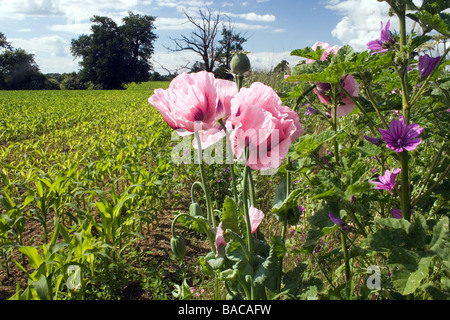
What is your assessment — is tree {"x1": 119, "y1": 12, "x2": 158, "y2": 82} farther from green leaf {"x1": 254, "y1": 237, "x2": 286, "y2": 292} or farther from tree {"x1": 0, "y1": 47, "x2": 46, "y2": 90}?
green leaf {"x1": 254, "y1": 237, "x2": 286, "y2": 292}

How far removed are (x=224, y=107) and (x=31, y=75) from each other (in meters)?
51.3

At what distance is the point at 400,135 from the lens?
2.83 ft

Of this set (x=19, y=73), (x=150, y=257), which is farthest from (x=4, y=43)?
→ (x=150, y=257)

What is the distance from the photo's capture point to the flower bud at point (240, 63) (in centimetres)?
89

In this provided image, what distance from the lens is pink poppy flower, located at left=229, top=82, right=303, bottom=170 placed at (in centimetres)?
70

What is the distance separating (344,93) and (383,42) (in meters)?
0.16

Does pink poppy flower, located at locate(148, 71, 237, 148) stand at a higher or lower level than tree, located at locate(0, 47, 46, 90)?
lower

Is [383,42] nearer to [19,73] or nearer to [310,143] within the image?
[310,143]

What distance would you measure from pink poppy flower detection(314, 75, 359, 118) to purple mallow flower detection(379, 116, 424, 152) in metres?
0.17

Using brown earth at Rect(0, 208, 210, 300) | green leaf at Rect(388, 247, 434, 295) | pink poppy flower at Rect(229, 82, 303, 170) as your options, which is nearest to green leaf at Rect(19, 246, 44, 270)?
brown earth at Rect(0, 208, 210, 300)

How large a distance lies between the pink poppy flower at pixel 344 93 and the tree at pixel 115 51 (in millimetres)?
45582

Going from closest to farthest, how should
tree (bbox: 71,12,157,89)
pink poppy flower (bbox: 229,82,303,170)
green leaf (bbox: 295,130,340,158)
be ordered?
1. pink poppy flower (bbox: 229,82,303,170)
2. green leaf (bbox: 295,130,340,158)
3. tree (bbox: 71,12,157,89)

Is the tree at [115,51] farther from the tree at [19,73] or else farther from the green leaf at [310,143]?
the green leaf at [310,143]

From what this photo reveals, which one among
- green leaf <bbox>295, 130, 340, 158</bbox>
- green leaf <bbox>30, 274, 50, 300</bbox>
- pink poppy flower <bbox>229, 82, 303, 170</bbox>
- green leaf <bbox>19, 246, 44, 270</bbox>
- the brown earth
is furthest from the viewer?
the brown earth
